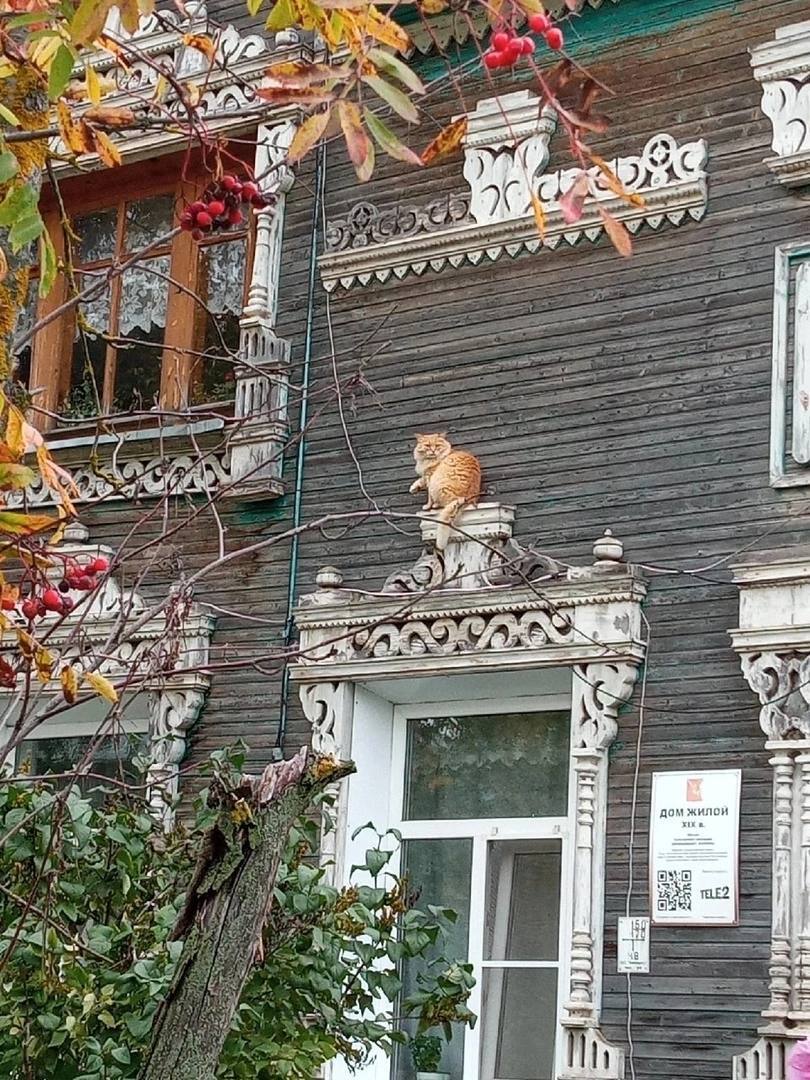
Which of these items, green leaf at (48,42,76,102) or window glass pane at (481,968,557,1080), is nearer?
green leaf at (48,42,76,102)

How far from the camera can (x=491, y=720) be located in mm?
9969

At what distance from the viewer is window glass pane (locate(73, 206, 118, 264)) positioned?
481 inches

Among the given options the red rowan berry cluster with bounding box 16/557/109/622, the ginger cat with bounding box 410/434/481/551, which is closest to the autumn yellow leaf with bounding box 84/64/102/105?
the red rowan berry cluster with bounding box 16/557/109/622

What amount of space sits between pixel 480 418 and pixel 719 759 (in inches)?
87.1

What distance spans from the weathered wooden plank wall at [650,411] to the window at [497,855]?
24.0 inches

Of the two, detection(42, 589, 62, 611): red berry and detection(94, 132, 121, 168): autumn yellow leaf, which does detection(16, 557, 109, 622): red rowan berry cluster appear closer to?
detection(42, 589, 62, 611): red berry

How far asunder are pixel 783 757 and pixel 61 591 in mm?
3651

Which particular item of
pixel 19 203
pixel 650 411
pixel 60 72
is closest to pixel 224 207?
pixel 19 203

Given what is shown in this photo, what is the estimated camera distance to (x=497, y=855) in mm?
9727

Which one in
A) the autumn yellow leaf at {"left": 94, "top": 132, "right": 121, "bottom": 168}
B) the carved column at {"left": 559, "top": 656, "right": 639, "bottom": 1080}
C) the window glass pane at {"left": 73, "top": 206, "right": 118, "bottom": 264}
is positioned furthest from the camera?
the window glass pane at {"left": 73, "top": 206, "right": 118, "bottom": 264}

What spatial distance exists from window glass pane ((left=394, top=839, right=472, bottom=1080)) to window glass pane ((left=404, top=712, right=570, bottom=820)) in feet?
0.54

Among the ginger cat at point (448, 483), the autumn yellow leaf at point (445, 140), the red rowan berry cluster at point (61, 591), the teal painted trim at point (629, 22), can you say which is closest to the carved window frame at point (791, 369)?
the teal painted trim at point (629, 22)

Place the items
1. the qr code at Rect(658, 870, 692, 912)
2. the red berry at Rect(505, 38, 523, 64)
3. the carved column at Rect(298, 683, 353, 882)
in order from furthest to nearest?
the carved column at Rect(298, 683, 353, 882)
the qr code at Rect(658, 870, 692, 912)
the red berry at Rect(505, 38, 523, 64)

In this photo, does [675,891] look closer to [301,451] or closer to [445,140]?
[301,451]
